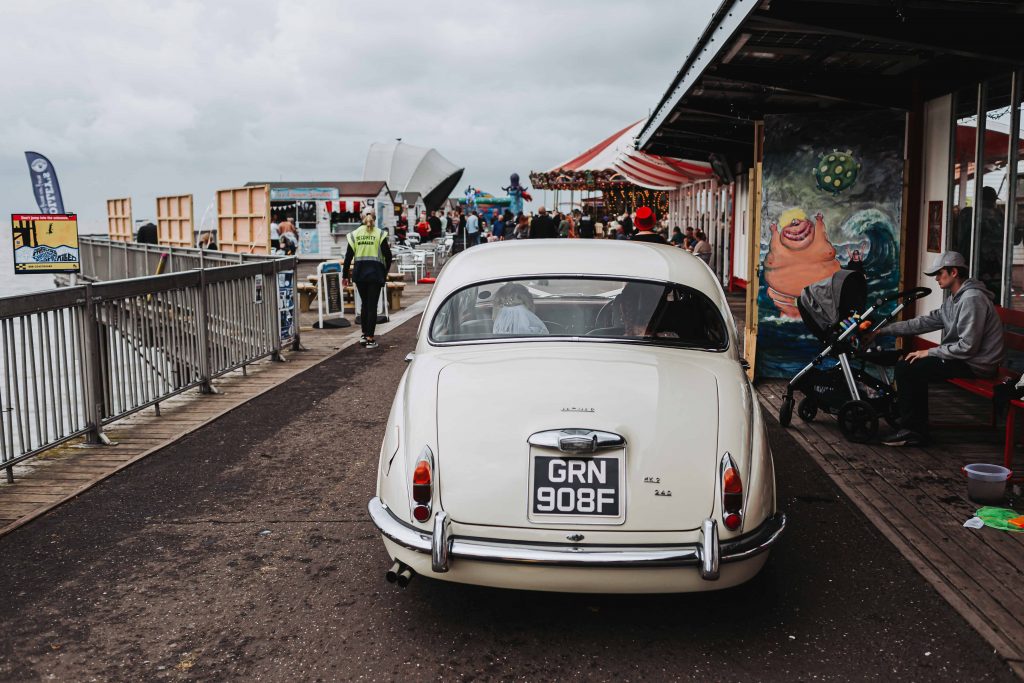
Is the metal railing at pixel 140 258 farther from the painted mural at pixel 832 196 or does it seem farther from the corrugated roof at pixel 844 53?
the painted mural at pixel 832 196

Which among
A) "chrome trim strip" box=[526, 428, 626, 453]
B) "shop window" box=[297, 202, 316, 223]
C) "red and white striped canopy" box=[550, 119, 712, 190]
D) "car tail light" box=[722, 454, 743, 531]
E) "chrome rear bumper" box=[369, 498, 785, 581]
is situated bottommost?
"chrome rear bumper" box=[369, 498, 785, 581]

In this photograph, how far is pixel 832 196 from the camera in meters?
10.2

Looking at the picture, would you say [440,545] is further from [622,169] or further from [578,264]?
[622,169]

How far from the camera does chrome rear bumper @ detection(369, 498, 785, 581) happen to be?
3836 millimetres

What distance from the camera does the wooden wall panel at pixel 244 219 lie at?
58.0 ft

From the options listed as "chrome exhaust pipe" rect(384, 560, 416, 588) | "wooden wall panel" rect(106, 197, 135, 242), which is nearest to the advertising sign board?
"chrome exhaust pipe" rect(384, 560, 416, 588)

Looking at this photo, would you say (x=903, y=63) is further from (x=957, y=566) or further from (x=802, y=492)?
(x=957, y=566)

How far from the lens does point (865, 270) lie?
10180mm

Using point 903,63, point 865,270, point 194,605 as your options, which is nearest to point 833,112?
point 903,63

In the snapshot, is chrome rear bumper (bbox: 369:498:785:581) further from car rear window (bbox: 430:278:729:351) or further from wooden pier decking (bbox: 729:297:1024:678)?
car rear window (bbox: 430:278:729:351)

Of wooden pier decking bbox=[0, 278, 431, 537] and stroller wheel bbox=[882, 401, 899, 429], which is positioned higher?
stroller wheel bbox=[882, 401, 899, 429]

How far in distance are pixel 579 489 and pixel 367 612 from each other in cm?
121

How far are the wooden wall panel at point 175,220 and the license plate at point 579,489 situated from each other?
21.5 metres

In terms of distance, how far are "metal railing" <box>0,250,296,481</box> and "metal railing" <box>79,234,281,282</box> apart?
1817 millimetres
